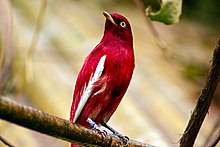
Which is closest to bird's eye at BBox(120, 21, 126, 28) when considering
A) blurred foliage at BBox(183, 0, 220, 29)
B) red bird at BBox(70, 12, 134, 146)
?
red bird at BBox(70, 12, 134, 146)

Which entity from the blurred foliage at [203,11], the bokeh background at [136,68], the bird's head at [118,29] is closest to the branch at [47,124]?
the bird's head at [118,29]

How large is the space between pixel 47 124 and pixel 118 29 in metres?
0.49

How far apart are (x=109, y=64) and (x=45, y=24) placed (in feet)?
6.14

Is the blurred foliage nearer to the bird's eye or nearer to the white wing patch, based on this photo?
the bird's eye

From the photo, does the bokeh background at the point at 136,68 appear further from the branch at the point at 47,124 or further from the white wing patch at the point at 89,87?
the branch at the point at 47,124

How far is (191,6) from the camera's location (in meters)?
3.51

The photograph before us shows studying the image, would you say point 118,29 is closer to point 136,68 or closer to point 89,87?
point 89,87

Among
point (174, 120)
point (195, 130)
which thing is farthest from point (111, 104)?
point (174, 120)

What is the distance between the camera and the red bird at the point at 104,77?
1380mm

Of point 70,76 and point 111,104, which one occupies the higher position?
point 70,76

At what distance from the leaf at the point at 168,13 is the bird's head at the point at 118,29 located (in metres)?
0.06

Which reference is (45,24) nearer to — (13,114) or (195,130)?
(195,130)

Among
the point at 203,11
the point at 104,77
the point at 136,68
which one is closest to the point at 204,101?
the point at 104,77

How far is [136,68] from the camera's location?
3.02m
